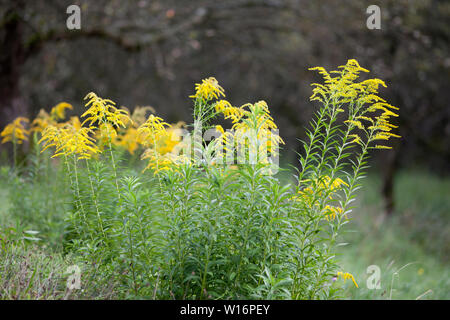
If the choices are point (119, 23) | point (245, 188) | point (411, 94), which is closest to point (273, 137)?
point (245, 188)

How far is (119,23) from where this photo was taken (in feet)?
25.7

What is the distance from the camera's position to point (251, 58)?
11812 millimetres

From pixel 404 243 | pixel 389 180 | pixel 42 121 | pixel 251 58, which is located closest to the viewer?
pixel 42 121

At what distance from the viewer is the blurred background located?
746 centimetres

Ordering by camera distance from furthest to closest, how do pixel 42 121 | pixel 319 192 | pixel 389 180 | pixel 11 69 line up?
pixel 389 180 < pixel 11 69 < pixel 42 121 < pixel 319 192

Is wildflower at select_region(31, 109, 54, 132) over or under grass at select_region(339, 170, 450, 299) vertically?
over

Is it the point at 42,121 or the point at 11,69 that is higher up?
the point at 11,69

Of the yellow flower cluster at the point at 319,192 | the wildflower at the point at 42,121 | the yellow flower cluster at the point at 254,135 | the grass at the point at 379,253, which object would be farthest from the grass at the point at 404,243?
the wildflower at the point at 42,121

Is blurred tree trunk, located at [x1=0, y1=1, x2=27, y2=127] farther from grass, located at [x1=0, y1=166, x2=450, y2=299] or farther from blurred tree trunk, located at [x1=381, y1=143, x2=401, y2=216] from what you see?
blurred tree trunk, located at [x1=381, y1=143, x2=401, y2=216]

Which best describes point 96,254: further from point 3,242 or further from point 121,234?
point 3,242

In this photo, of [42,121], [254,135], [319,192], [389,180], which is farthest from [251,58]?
[254,135]

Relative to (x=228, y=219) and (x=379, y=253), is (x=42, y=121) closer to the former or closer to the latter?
(x=228, y=219)

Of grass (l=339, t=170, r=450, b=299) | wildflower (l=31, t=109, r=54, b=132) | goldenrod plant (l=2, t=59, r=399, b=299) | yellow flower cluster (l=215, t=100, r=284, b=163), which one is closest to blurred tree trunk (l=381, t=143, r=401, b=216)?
grass (l=339, t=170, r=450, b=299)

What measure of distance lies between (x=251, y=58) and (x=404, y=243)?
615cm
